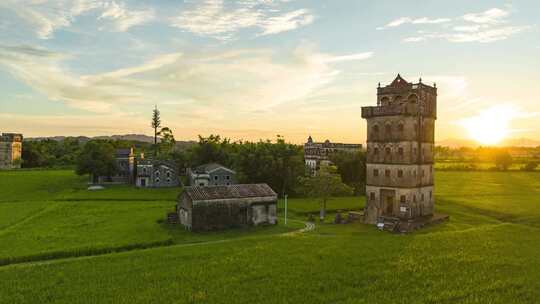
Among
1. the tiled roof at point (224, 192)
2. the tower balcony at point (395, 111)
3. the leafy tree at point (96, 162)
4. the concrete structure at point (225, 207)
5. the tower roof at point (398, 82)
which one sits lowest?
the concrete structure at point (225, 207)

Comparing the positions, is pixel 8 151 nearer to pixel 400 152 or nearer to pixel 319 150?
pixel 319 150

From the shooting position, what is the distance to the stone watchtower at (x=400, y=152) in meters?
44.1

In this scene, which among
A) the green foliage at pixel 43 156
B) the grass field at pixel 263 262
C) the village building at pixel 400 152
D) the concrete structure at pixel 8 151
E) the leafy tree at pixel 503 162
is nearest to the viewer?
the grass field at pixel 263 262

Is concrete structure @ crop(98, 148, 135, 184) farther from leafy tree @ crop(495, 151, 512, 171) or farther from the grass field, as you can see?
leafy tree @ crop(495, 151, 512, 171)

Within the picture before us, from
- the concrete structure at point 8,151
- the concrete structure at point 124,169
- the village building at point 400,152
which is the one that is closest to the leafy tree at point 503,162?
the village building at point 400,152

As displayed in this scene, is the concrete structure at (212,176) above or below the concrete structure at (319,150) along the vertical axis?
below

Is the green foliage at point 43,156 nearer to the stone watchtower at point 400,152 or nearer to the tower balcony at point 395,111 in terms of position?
the tower balcony at point 395,111

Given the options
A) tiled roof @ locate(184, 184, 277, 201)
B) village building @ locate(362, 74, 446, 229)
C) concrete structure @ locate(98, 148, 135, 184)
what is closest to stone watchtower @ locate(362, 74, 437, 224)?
village building @ locate(362, 74, 446, 229)

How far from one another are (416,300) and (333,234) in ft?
64.0

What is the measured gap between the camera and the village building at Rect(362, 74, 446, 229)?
144 ft

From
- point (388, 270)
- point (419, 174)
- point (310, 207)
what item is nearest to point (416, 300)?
point (388, 270)

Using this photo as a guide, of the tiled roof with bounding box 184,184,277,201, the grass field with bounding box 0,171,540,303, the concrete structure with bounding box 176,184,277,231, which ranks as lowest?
the grass field with bounding box 0,171,540,303

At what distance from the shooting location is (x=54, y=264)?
27.5 meters

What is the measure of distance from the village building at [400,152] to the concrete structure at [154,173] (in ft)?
159
